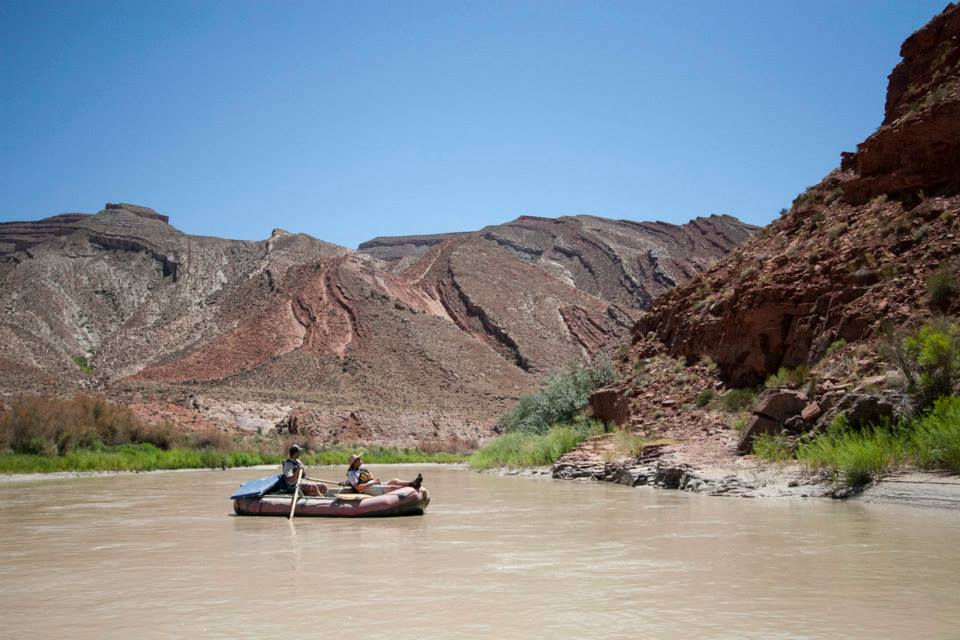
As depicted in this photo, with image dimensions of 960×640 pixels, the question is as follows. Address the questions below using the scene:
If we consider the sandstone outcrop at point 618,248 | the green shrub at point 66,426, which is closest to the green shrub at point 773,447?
the green shrub at point 66,426

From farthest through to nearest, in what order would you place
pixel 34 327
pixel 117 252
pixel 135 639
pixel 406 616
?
pixel 117 252, pixel 34 327, pixel 406 616, pixel 135 639

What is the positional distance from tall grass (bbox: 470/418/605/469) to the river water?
11997 mm

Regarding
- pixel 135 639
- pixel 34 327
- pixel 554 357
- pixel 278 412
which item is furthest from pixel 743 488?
pixel 34 327

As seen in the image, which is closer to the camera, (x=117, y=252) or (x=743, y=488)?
(x=743, y=488)

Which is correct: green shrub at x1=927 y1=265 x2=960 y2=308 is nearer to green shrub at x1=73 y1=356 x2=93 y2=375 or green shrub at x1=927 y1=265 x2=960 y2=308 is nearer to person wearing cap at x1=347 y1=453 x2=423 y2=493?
person wearing cap at x1=347 y1=453 x2=423 y2=493

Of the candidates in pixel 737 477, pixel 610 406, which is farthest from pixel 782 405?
pixel 610 406

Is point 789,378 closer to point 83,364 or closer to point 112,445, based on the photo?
point 112,445

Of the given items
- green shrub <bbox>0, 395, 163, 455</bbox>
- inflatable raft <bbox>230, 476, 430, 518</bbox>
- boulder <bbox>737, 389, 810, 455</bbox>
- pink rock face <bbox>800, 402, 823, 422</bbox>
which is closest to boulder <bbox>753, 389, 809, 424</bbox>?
boulder <bbox>737, 389, 810, 455</bbox>

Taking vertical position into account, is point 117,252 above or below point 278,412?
above

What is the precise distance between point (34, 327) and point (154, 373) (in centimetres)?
1499

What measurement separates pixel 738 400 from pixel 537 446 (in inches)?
340

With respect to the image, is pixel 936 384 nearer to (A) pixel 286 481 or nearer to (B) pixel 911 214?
(B) pixel 911 214

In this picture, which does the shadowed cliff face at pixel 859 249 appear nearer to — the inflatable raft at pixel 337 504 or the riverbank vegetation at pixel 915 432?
the riverbank vegetation at pixel 915 432

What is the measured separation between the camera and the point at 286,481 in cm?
1789
